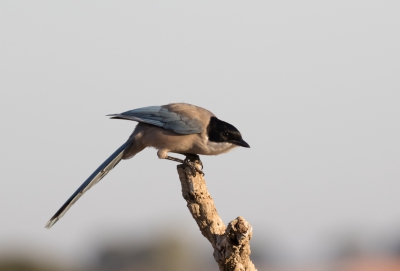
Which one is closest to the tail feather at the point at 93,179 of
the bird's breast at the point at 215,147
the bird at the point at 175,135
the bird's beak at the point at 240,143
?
the bird at the point at 175,135

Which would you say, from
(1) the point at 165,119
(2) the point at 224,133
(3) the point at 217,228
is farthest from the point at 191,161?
(3) the point at 217,228

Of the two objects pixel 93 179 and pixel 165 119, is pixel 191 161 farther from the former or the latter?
pixel 93 179

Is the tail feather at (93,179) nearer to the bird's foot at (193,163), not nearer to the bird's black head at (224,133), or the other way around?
the bird's foot at (193,163)

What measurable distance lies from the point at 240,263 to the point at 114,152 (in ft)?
9.41

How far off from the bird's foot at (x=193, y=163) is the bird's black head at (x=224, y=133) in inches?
11.5

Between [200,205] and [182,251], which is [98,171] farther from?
[182,251]

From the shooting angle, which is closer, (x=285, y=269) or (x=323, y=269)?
(x=323, y=269)

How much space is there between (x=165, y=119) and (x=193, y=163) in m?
1.10

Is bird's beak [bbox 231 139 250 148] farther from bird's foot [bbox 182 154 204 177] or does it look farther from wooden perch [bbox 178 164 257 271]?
wooden perch [bbox 178 164 257 271]

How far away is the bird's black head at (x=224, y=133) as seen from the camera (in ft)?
29.8

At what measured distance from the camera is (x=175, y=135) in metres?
9.13

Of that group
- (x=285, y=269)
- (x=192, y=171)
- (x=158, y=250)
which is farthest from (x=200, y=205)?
(x=285, y=269)

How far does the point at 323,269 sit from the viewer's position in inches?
2144

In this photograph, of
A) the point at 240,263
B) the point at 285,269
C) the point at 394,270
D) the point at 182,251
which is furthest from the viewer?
the point at 285,269
